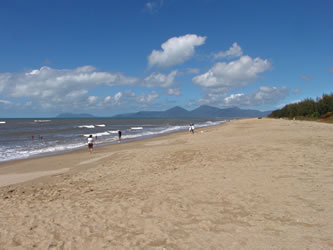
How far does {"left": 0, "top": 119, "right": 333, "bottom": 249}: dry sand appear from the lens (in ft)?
13.0

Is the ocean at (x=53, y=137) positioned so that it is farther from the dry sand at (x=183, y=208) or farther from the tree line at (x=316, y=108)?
the tree line at (x=316, y=108)

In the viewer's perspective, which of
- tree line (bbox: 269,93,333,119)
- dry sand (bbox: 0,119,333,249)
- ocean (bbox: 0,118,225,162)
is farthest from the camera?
tree line (bbox: 269,93,333,119)

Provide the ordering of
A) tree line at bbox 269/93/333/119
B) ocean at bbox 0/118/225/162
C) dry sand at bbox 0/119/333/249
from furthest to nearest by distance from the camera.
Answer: tree line at bbox 269/93/333/119 → ocean at bbox 0/118/225/162 → dry sand at bbox 0/119/333/249

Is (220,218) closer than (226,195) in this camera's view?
Answer: Yes

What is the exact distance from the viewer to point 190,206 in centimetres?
541

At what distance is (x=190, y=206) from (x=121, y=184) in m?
3.30

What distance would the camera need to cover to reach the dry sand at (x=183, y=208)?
3965 millimetres

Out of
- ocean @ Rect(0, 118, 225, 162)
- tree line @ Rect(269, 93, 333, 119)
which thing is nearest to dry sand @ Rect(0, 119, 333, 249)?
ocean @ Rect(0, 118, 225, 162)

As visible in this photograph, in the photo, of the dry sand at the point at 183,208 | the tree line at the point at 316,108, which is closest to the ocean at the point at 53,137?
the dry sand at the point at 183,208

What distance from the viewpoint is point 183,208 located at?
17.4 feet

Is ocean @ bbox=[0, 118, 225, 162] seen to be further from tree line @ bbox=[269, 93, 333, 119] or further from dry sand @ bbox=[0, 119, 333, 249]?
tree line @ bbox=[269, 93, 333, 119]

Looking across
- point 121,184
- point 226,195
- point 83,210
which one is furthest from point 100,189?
point 226,195

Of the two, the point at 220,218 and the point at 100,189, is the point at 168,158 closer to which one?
the point at 100,189

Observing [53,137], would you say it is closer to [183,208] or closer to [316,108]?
[183,208]
